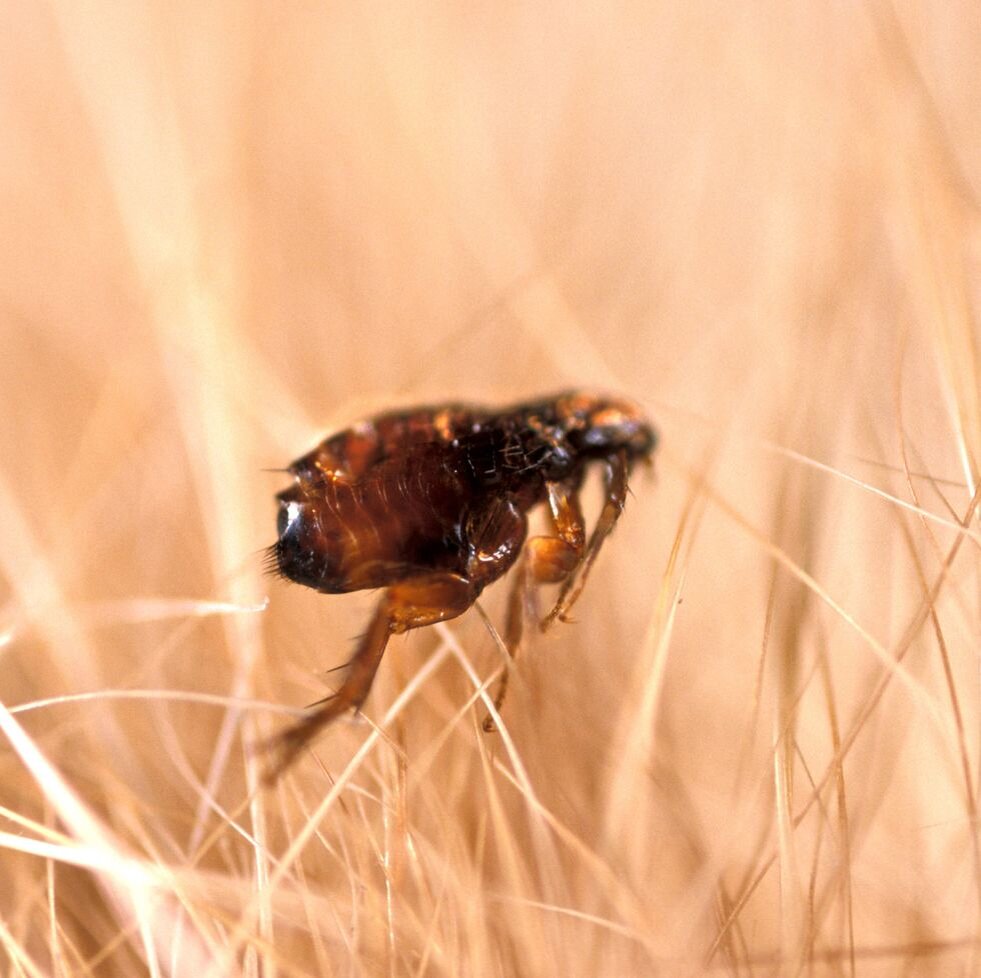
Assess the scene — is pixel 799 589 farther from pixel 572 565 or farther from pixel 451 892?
pixel 451 892

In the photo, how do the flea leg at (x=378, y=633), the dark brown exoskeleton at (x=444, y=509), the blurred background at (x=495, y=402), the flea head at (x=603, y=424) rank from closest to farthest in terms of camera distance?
1. the flea leg at (x=378, y=633)
2. the dark brown exoskeleton at (x=444, y=509)
3. the blurred background at (x=495, y=402)
4. the flea head at (x=603, y=424)

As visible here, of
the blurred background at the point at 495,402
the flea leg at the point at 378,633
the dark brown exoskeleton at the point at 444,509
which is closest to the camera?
the flea leg at the point at 378,633

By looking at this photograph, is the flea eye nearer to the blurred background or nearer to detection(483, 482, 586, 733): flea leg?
the blurred background

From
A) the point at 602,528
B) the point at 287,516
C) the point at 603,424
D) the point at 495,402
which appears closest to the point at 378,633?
the point at 287,516

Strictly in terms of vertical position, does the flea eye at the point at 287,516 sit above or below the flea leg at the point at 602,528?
above

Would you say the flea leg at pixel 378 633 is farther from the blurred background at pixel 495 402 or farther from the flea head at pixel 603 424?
the flea head at pixel 603 424

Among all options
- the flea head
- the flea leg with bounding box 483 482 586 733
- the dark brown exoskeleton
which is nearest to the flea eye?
the dark brown exoskeleton

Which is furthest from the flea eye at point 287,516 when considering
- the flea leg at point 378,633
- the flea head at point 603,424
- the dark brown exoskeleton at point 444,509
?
the flea head at point 603,424

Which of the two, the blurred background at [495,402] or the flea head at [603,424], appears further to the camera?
the flea head at [603,424]
